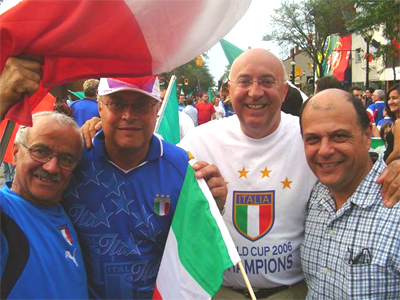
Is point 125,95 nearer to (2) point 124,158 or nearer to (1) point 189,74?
(2) point 124,158

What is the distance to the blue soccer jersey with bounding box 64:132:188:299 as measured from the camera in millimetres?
2506

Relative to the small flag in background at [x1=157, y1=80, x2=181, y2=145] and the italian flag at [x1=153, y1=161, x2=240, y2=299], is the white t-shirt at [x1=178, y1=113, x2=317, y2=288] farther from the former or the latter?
the small flag in background at [x1=157, y1=80, x2=181, y2=145]

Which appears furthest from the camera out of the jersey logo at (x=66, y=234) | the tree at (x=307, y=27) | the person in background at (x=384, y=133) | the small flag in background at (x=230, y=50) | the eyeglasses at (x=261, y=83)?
the tree at (x=307, y=27)

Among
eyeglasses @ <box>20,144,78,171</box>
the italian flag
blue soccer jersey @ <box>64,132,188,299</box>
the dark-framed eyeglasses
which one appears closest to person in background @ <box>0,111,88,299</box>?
eyeglasses @ <box>20,144,78,171</box>

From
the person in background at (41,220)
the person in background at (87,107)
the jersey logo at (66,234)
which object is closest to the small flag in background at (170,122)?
the person in background at (87,107)

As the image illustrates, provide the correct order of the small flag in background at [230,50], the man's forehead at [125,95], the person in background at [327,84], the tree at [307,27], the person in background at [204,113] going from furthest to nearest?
the tree at [307,27], the person in background at [204,113], the person in background at [327,84], the small flag in background at [230,50], the man's forehead at [125,95]

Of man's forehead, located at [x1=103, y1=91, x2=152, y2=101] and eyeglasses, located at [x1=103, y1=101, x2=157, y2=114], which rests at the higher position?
man's forehead, located at [x1=103, y1=91, x2=152, y2=101]

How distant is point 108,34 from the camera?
2.06 m

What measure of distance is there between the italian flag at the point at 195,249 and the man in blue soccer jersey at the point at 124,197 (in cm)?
14

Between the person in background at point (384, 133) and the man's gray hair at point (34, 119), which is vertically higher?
the man's gray hair at point (34, 119)

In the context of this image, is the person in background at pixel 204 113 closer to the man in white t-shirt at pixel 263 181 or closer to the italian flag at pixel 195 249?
the man in white t-shirt at pixel 263 181

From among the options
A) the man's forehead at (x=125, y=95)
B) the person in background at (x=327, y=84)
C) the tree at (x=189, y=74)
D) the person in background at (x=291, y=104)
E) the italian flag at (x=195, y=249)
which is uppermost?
the tree at (x=189, y=74)

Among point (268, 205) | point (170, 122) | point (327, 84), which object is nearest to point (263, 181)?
point (268, 205)

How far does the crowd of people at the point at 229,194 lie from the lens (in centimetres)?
Result: 218
